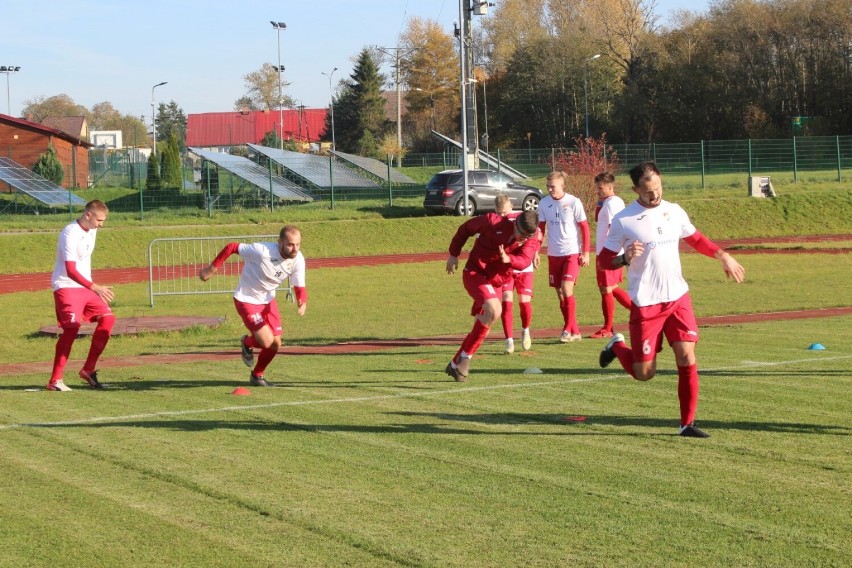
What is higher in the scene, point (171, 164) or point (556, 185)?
point (171, 164)

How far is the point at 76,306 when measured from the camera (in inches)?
455

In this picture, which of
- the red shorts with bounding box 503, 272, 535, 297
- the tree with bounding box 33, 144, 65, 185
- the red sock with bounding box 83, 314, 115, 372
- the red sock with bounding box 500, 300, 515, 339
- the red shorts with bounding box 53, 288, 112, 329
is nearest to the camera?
the red shorts with bounding box 53, 288, 112, 329

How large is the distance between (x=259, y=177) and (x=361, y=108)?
44.7 metres

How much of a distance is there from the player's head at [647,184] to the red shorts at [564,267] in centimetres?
575

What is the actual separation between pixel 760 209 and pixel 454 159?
54.9ft

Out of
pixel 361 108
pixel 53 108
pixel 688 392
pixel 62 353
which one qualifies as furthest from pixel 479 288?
pixel 53 108

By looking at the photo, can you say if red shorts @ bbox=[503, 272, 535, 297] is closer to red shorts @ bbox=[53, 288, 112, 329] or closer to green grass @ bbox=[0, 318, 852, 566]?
green grass @ bbox=[0, 318, 852, 566]

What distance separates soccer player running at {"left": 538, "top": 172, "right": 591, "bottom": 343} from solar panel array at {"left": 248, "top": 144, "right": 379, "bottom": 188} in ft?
98.1

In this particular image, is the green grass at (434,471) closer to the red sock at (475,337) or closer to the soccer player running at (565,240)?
the red sock at (475,337)

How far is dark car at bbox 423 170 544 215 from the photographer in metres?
40.9

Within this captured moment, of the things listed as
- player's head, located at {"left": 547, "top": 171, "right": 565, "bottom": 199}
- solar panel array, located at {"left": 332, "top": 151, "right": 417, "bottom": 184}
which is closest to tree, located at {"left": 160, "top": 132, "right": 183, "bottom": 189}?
solar panel array, located at {"left": 332, "top": 151, "right": 417, "bottom": 184}

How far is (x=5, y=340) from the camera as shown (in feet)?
54.6

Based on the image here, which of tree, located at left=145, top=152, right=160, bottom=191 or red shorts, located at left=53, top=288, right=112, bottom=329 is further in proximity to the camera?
tree, located at left=145, top=152, right=160, bottom=191

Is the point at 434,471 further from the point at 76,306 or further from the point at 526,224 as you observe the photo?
the point at 76,306
